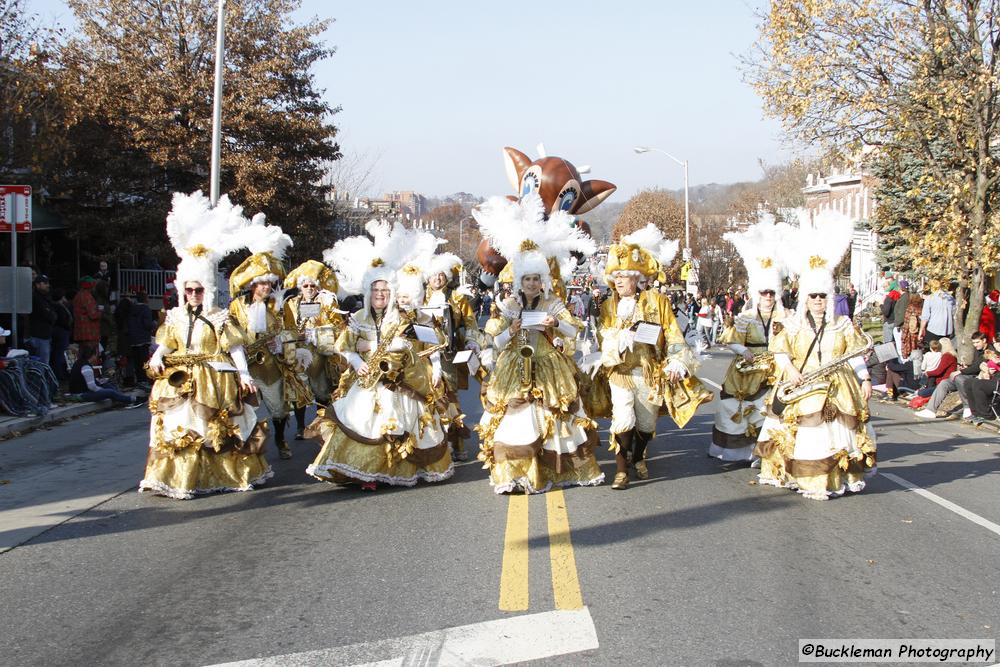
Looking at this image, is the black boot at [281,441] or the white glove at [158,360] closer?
the white glove at [158,360]

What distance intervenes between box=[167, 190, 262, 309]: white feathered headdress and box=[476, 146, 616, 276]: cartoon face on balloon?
1216cm

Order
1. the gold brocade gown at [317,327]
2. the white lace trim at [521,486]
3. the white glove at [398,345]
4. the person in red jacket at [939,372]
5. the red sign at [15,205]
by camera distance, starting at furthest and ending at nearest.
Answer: the person in red jacket at [939,372], the red sign at [15,205], the gold brocade gown at [317,327], the white glove at [398,345], the white lace trim at [521,486]

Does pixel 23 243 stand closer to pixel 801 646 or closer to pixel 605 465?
pixel 605 465

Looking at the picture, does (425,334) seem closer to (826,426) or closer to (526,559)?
(526,559)

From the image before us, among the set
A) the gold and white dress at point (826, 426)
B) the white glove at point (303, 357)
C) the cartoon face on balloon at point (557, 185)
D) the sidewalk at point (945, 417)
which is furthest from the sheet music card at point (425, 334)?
the cartoon face on balloon at point (557, 185)

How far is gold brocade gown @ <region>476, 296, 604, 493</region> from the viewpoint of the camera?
807 cm

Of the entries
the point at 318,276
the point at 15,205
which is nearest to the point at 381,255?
the point at 318,276

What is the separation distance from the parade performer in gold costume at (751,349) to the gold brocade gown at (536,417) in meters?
1.95

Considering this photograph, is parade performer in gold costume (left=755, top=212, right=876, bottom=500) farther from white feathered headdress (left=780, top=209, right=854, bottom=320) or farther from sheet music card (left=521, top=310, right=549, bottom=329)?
sheet music card (left=521, top=310, right=549, bottom=329)

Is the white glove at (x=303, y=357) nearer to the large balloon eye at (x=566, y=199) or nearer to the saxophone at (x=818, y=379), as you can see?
the saxophone at (x=818, y=379)

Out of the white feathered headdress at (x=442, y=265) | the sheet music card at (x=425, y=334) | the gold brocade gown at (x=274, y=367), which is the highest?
the white feathered headdress at (x=442, y=265)

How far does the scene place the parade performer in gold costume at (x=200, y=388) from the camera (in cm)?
800

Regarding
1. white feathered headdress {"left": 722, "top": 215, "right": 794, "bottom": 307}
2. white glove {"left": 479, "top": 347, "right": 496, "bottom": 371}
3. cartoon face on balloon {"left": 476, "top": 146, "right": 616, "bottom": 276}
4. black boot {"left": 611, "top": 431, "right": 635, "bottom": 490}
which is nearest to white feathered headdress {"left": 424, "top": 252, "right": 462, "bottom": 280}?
white glove {"left": 479, "top": 347, "right": 496, "bottom": 371}

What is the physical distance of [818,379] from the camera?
8.02 metres
